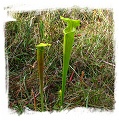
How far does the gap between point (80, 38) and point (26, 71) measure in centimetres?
36

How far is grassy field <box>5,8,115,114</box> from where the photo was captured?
1.15 m

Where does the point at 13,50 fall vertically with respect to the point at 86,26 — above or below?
below

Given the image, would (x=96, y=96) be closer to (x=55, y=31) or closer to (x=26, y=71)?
(x=26, y=71)

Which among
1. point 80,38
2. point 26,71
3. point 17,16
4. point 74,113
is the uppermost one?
point 17,16

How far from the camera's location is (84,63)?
1.29 m

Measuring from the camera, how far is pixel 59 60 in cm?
131

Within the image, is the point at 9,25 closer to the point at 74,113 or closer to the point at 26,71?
the point at 26,71

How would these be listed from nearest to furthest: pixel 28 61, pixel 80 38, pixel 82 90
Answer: pixel 82 90, pixel 28 61, pixel 80 38

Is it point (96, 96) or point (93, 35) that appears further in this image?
point (93, 35)

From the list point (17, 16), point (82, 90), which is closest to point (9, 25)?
point (17, 16)

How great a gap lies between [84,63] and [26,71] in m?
0.29

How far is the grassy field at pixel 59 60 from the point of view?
3.76ft

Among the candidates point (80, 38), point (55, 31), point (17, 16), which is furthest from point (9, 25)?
point (80, 38)

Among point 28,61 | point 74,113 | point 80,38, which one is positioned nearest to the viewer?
point 74,113
